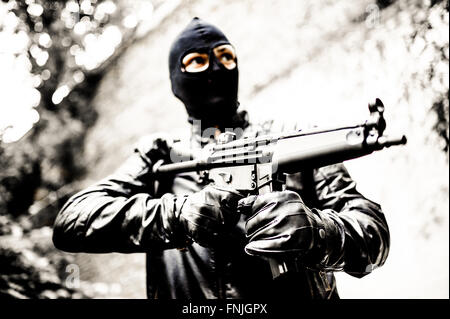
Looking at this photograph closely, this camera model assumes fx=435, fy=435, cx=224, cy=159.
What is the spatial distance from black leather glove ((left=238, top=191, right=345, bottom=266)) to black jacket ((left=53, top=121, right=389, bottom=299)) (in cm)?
7

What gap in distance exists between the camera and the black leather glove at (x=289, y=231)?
77cm

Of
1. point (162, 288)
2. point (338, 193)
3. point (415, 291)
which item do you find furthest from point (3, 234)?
point (415, 291)

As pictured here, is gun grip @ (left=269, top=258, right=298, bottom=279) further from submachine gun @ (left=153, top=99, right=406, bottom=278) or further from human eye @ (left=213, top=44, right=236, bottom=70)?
human eye @ (left=213, top=44, right=236, bottom=70)

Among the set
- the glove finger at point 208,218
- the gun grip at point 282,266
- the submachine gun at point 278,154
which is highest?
the submachine gun at point 278,154

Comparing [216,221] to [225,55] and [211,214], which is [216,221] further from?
[225,55]

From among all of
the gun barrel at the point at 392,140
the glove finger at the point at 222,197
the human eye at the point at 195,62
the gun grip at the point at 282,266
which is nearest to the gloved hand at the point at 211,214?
the glove finger at the point at 222,197

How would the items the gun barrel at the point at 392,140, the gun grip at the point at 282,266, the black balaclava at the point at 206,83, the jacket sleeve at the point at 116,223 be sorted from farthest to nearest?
the black balaclava at the point at 206,83, the jacket sleeve at the point at 116,223, the gun grip at the point at 282,266, the gun barrel at the point at 392,140

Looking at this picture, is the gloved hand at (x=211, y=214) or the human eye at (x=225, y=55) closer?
the gloved hand at (x=211, y=214)

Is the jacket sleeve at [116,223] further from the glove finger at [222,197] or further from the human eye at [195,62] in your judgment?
the human eye at [195,62]

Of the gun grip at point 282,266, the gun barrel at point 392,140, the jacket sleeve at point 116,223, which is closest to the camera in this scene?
the gun barrel at point 392,140

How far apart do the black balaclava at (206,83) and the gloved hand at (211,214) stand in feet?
1.24

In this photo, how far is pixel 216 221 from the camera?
2.81 ft

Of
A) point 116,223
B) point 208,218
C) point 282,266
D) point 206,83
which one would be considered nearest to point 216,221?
point 208,218

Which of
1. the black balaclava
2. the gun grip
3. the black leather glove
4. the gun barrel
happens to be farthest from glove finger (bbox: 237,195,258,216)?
the black balaclava
